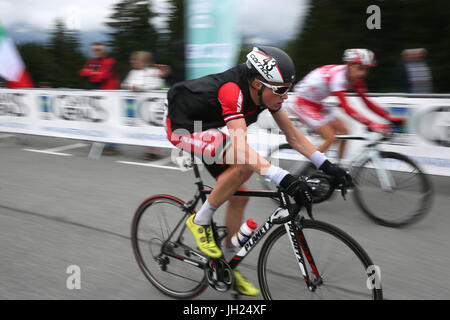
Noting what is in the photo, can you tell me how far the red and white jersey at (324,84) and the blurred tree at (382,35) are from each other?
4.17m

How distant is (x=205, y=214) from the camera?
2955mm

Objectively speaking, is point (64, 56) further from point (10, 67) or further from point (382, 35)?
point (382, 35)

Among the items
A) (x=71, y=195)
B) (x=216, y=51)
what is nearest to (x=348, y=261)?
(x=71, y=195)

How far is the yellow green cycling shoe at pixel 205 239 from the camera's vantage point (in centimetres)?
295

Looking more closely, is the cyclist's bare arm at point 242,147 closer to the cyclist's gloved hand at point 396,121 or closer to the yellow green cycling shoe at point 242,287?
the yellow green cycling shoe at point 242,287

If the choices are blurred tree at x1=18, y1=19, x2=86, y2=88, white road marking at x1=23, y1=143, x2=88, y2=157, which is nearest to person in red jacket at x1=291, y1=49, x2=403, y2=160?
white road marking at x1=23, y1=143, x2=88, y2=157

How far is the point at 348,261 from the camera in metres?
2.55

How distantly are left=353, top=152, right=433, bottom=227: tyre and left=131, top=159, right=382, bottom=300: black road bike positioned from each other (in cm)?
222

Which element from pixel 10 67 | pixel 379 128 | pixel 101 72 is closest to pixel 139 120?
pixel 101 72

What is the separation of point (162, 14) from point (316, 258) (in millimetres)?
14826

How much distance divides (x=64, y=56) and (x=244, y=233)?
65.8 feet

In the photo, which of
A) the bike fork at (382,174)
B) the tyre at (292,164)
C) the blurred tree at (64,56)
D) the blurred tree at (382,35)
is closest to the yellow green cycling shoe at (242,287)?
the tyre at (292,164)

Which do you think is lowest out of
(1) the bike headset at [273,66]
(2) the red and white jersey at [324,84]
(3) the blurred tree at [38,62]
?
(3) the blurred tree at [38,62]

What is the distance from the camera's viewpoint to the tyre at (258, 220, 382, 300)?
2.48 metres
